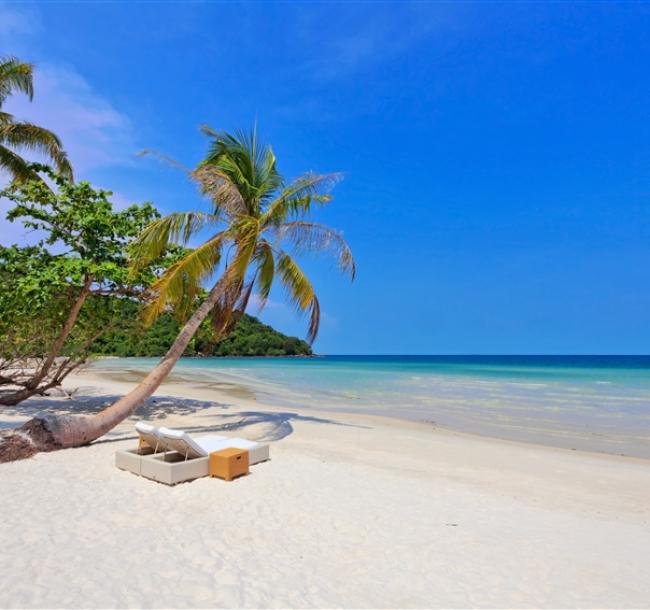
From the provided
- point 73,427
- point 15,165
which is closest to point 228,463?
point 73,427

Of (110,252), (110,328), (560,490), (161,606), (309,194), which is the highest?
(309,194)

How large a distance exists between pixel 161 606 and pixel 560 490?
19.5ft

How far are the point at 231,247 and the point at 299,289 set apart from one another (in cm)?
162

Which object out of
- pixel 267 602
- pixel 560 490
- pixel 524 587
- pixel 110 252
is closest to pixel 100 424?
pixel 110 252

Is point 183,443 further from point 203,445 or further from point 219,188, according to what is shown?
point 219,188

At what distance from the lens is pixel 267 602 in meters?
3.05

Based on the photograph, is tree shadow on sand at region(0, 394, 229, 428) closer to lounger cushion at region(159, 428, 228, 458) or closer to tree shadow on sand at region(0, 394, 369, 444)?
tree shadow on sand at region(0, 394, 369, 444)

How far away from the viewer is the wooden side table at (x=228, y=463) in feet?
19.4

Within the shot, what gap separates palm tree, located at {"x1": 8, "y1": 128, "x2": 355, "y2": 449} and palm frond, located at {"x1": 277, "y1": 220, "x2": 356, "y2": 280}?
0.8 inches

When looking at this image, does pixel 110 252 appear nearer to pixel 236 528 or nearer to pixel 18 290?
pixel 18 290

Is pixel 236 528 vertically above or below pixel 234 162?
below

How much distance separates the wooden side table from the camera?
5.91 m

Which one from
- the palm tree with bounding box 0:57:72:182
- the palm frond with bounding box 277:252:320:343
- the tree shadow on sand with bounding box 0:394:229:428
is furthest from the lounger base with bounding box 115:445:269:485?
the palm tree with bounding box 0:57:72:182

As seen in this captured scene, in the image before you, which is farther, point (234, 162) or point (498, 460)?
point (234, 162)
